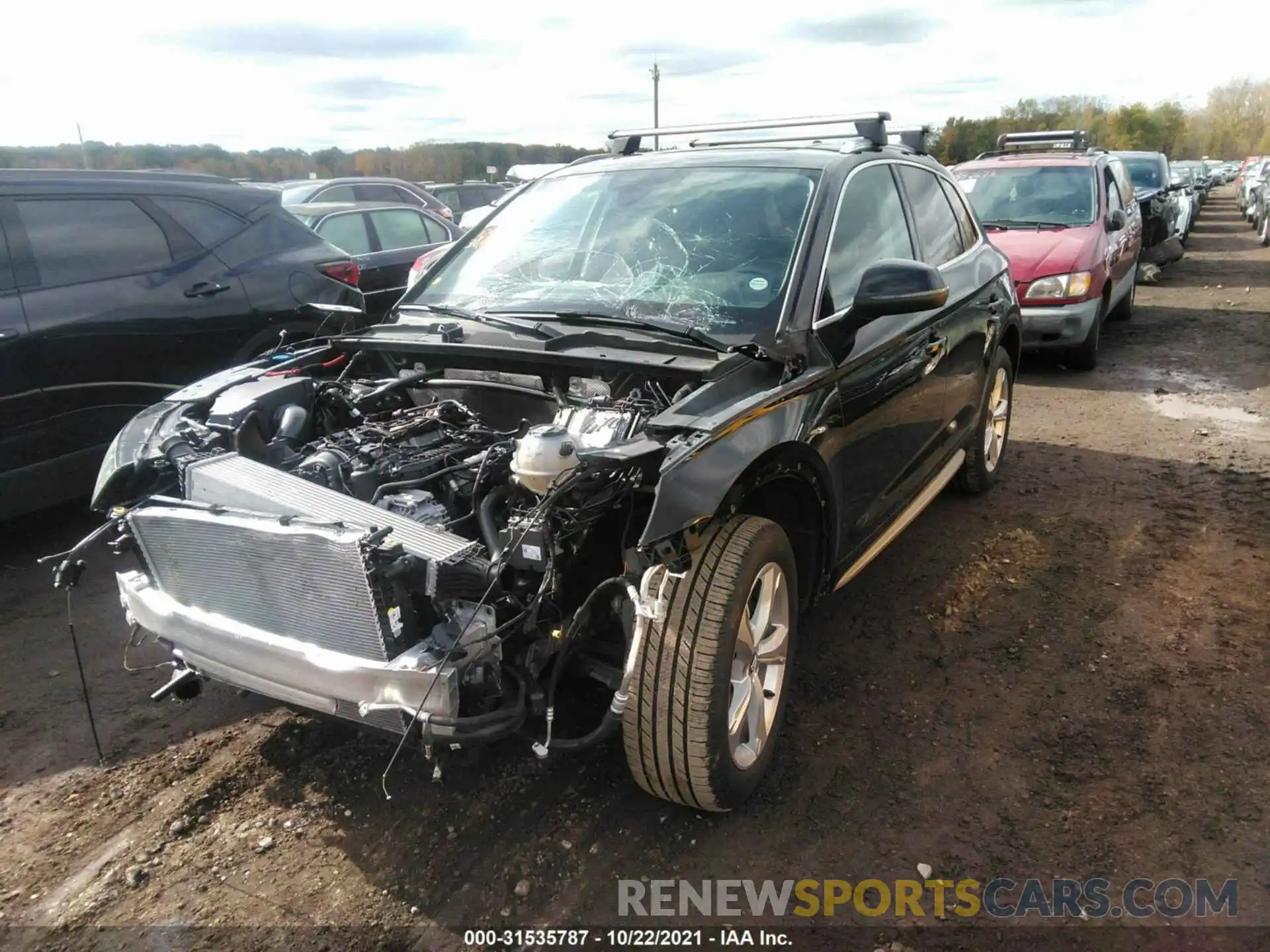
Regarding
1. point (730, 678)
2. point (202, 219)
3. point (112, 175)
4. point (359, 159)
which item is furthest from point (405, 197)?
point (359, 159)

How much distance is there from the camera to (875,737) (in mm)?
3113

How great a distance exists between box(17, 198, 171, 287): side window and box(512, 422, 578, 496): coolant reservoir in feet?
12.0

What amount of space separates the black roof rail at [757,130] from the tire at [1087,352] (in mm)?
4904

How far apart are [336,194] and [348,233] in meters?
3.35

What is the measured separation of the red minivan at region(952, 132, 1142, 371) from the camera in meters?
7.88

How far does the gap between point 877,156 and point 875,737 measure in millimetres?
2470

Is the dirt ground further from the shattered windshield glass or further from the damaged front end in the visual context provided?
the damaged front end

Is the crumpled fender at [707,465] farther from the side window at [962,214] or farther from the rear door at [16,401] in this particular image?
the rear door at [16,401]

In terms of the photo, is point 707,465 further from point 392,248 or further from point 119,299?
point 392,248

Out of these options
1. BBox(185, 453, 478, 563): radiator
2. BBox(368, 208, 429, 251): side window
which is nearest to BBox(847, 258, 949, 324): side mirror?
BBox(185, 453, 478, 563): radiator

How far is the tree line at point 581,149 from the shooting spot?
1167 centimetres

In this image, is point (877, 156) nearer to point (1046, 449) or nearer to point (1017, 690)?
point (1017, 690)

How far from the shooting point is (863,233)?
3576 millimetres

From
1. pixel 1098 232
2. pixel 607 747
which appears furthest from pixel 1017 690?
pixel 1098 232
